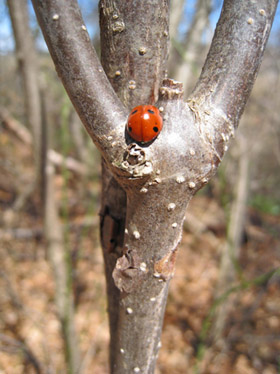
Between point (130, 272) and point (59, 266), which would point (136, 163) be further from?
point (59, 266)

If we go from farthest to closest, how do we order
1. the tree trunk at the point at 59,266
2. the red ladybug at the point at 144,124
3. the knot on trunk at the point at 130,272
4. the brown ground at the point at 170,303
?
1. the brown ground at the point at 170,303
2. the tree trunk at the point at 59,266
3. the knot on trunk at the point at 130,272
4. the red ladybug at the point at 144,124

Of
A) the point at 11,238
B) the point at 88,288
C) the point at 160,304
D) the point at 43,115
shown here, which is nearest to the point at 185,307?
the point at 88,288

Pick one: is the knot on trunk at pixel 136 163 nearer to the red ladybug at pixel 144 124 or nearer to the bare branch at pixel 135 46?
the red ladybug at pixel 144 124

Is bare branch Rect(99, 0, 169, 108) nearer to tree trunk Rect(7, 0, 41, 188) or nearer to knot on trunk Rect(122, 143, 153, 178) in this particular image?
knot on trunk Rect(122, 143, 153, 178)

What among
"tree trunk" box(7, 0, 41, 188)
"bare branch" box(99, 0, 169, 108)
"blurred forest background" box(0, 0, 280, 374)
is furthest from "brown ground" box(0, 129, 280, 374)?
"bare branch" box(99, 0, 169, 108)

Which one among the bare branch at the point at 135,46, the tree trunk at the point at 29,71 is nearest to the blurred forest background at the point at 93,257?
the tree trunk at the point at 29,71

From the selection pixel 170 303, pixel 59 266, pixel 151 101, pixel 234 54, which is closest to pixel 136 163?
pixel 151 101

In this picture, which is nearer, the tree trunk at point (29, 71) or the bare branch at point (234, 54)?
the bare branch at point (234, 54)
